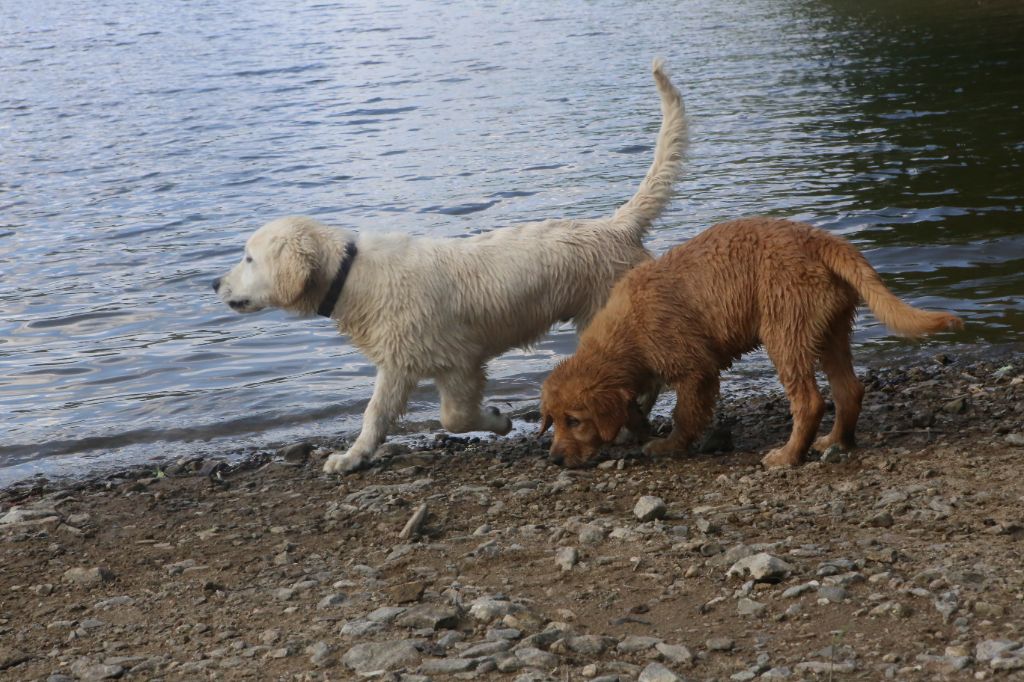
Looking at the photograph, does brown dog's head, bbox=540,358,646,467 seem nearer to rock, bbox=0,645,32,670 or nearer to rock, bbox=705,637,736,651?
rock, bbox=705,637,736,651

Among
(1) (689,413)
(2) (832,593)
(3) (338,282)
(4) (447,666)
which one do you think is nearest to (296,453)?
(3) (338,282)

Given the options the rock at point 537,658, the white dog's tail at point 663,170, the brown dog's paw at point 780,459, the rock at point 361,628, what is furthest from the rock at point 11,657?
the white dog's tail at point 663,170

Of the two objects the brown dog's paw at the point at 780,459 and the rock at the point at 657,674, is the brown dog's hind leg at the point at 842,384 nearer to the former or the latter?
the brown dog's paw at the point at 780,459

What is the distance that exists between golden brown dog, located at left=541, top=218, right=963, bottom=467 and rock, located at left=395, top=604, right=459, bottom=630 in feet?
7.52

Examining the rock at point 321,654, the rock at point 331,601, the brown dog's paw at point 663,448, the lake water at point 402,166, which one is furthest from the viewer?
the lake water at point 402,166

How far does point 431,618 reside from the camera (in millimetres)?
4422

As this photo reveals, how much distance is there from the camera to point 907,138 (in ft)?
52.3

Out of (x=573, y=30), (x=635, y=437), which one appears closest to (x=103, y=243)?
(x=635, y=437)

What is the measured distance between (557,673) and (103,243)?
11.1 meters

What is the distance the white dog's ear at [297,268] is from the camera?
7055 mm

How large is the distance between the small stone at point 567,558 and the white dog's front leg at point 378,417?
2430 millimetres

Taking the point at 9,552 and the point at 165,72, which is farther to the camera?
the point at 165,72

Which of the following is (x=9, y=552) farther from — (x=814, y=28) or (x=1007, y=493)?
(x=814, y=28)

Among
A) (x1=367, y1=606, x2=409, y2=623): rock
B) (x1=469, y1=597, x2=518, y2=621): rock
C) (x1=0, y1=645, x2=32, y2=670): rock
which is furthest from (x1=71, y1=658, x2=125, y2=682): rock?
(x1=469, y1=597, x2=518, y2=621): rock
